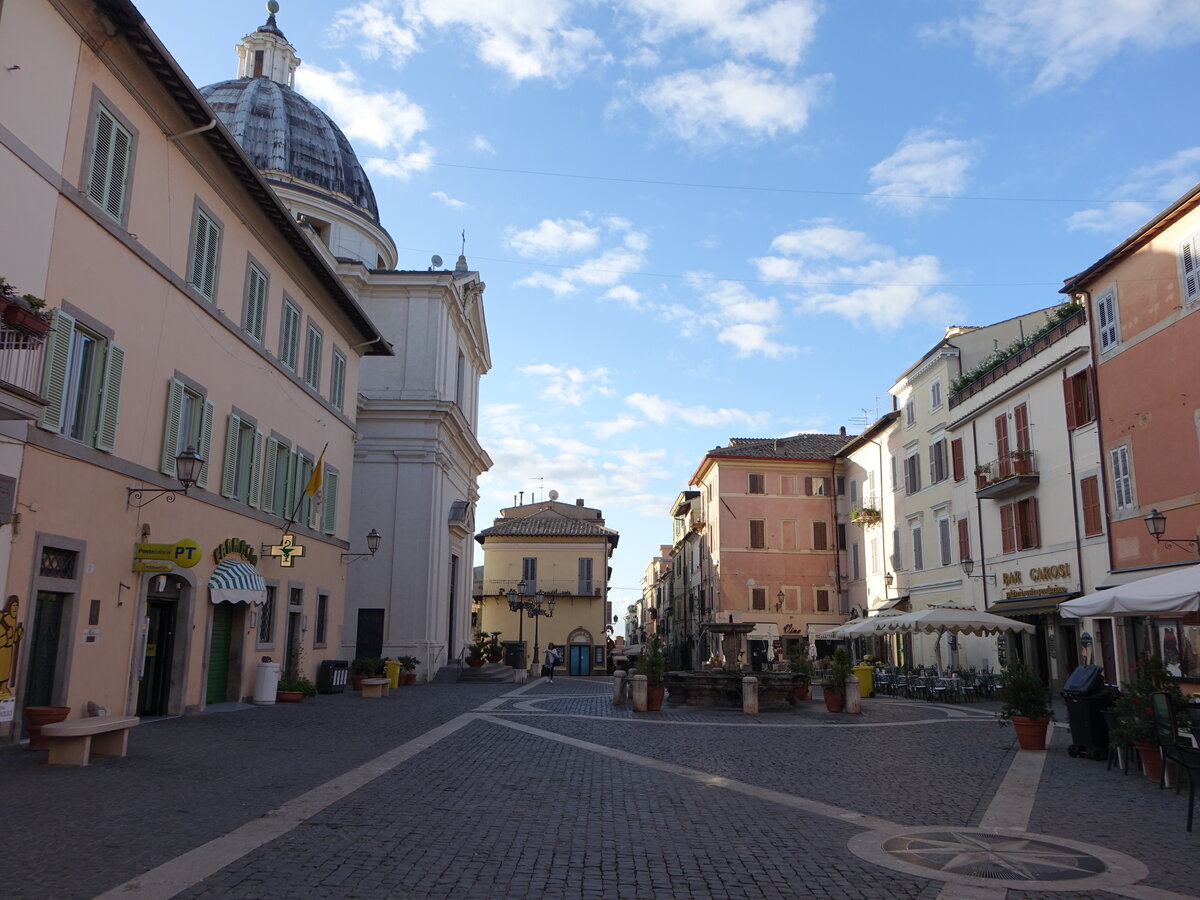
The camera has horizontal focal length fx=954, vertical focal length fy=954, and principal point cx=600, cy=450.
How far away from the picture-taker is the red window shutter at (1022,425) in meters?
28.4

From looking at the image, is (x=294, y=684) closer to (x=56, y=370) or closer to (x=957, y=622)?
(x=56, y=370)

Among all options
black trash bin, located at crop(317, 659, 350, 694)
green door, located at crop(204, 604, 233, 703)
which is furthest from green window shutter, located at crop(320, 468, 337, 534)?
green door, located at crop(204, 604, 233, 703)

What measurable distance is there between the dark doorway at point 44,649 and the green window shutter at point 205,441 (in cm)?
468

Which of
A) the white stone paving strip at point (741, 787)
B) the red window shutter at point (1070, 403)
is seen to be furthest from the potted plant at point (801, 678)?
the red window shutter at point (1070, 403)

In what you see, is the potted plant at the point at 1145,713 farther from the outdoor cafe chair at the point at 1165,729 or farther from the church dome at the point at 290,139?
the church dome at the point at 290,139

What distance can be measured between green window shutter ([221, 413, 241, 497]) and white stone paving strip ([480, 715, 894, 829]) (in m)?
8.32

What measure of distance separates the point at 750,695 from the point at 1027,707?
8.09m

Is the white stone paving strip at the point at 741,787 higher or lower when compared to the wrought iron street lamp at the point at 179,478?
lower

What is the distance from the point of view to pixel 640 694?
20.9 metres

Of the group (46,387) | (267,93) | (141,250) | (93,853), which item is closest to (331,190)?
(267,93)

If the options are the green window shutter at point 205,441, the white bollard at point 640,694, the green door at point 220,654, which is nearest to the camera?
the green window shutter at point 205,441

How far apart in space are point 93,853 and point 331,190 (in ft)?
120

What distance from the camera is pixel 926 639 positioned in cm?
3625

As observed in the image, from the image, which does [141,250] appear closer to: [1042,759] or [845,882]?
[845,882]
